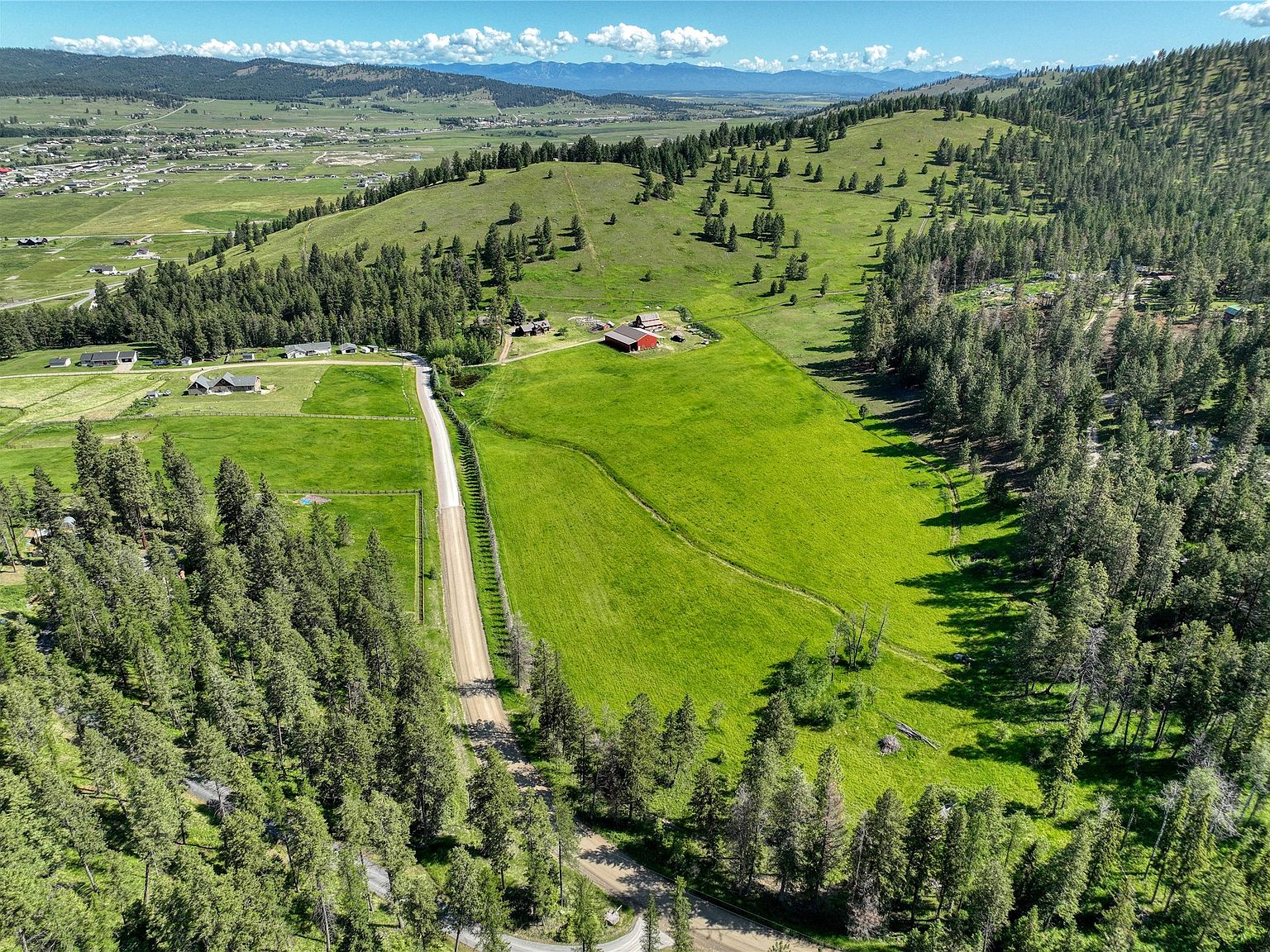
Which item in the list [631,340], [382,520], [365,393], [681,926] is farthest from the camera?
[631,340]

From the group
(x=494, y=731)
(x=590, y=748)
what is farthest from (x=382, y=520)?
(x=590, y=748)

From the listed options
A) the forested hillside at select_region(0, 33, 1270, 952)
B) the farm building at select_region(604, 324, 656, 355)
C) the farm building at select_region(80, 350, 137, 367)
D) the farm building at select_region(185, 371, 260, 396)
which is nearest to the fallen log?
the forested hillside at select_region(0, 33, 1270, 952)

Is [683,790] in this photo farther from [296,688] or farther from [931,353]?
[931,353]

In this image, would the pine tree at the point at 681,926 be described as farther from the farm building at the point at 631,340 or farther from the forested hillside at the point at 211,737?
the farm building at the point at 631,340

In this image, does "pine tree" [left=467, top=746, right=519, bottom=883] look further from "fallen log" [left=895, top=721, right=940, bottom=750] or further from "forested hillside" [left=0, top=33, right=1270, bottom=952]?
"fallen log" [left=895, top=721, right=940, bottom=750]

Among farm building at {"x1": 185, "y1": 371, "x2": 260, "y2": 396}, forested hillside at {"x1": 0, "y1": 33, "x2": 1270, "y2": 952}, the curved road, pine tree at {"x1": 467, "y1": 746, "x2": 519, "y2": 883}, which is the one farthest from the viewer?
farm building at {"x1": 185, "y1": 371, "x2": 260, "y2": 396}

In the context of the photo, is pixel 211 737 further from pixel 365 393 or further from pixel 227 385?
pixel 227 385
